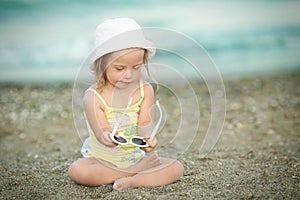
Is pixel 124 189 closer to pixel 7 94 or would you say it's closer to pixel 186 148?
pixel 186 148

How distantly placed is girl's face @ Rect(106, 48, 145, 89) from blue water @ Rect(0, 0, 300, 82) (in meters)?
6.78

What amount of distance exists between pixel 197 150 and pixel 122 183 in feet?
4.65

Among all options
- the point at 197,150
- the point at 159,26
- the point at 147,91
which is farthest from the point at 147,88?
Answer: the point at 159,26

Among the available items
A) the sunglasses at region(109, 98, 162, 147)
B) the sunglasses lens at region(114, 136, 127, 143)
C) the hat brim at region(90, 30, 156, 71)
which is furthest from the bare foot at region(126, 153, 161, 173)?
the hat brim at region(90, 30, 156, 71)

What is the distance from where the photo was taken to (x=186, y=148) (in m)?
4.46

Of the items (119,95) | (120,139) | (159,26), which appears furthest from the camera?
(159,26)

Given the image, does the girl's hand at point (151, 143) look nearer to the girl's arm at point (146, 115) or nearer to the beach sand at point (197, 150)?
the girl's arm at point (146, 115)

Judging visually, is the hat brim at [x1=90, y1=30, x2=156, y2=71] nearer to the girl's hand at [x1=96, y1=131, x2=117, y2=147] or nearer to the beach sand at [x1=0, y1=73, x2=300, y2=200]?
the girl's hand at [x1=96, y1=131, x2=117, y2=147]

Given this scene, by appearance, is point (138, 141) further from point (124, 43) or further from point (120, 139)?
point (124, 43)

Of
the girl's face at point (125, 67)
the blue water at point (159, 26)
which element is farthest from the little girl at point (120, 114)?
the blue water at point (159, 26)

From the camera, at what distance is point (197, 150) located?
4.52m

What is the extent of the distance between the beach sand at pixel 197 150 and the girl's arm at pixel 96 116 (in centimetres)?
38

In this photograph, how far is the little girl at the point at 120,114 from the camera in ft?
10.4

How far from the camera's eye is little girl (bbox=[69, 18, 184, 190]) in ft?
10.4
